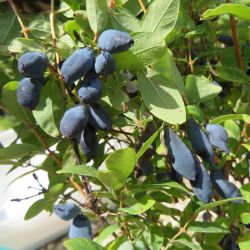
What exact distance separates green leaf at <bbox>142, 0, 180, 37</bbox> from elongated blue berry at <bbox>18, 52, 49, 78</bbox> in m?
0.14

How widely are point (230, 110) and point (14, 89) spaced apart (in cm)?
42

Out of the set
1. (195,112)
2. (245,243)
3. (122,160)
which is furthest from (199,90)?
(245,243)

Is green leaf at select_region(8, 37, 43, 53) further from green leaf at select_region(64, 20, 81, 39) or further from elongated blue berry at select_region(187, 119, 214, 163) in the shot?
elongated blue berry at select_region(187, 119, 214, 163)

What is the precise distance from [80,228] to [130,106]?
0.23 meters

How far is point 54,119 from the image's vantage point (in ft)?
2.32

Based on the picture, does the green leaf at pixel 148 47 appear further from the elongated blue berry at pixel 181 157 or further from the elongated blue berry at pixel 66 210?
the elongated blue berry at pixel 66 210

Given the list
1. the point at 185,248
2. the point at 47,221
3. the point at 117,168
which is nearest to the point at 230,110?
the point at 185,248

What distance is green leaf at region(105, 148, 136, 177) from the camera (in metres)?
0.61

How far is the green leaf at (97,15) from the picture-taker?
0.61 meters

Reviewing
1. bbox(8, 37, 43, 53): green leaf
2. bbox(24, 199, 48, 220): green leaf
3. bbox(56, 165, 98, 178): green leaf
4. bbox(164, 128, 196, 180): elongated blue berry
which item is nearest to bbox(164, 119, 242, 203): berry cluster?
bbox(164, 128, 196, 180): elongated blue berry

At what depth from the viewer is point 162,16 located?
63 cm

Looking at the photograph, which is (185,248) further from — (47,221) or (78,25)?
(47,221)

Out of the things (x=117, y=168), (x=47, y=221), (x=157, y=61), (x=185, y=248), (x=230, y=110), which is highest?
(x=157, y=61)

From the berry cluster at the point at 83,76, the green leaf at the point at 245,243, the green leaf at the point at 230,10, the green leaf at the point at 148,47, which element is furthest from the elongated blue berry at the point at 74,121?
the green leaf at the point at 245,243
